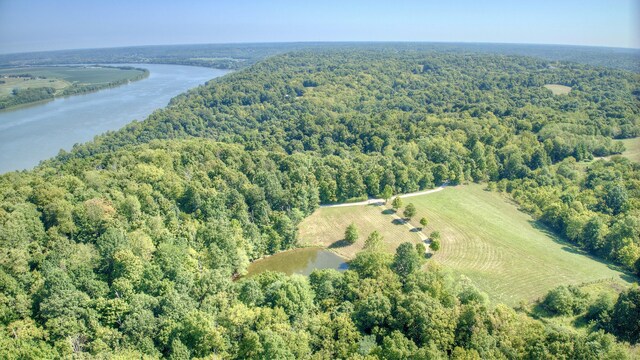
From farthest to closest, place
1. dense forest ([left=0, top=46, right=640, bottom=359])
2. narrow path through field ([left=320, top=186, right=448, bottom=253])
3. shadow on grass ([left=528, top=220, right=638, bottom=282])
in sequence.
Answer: narrow path through field ([left=320, top=186, right=448, bottom=253]) < shadow on grass ([left=528, top=220, right=638, bottom=282]) < dense forest ([left=0, top=46, right=640, bottom=359])

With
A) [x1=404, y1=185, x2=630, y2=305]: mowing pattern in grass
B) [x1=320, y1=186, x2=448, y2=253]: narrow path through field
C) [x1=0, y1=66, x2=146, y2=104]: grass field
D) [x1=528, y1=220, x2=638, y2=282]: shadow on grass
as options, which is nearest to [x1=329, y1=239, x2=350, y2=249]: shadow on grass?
[x1=320, y1=186, x2=448, y2=253]: narrow path through field

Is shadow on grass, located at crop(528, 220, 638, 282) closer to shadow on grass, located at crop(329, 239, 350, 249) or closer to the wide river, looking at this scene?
shadow on grass, located at crop(329, 239, 350, 249)

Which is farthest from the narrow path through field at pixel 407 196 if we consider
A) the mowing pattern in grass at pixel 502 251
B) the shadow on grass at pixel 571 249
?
the shadow on grass at pixel 571 249

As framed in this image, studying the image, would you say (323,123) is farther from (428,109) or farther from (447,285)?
(447,285)

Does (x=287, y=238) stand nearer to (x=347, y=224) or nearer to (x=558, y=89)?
(x=347, y=224)

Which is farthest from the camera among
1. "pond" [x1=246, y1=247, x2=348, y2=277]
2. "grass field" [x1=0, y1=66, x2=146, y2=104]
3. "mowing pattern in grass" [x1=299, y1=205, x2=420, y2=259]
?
"grass field" [x1=0, y1=66, x2=146, y2=104]
